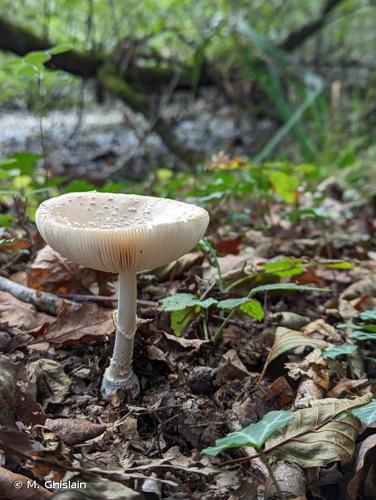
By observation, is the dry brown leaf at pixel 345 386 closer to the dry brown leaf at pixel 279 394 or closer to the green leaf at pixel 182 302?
the dry brown leaf at pixel 279 394

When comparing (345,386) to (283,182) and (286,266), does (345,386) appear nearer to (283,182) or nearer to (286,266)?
(286,266)

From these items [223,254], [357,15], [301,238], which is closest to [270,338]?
[223,254]

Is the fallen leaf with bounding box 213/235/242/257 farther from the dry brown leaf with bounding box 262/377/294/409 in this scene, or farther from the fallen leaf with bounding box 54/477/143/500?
the fallen leaf with bounding box 54/477/143/500

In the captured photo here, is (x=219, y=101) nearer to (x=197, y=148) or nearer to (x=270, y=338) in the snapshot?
(x=197, y=148)

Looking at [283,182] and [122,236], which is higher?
[122,236]

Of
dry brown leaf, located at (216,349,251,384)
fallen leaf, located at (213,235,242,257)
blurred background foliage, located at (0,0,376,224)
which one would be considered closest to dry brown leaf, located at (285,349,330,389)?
dry brown leaf, located at (216,349,251,384)

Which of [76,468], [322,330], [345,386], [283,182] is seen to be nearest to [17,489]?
[76,468]
